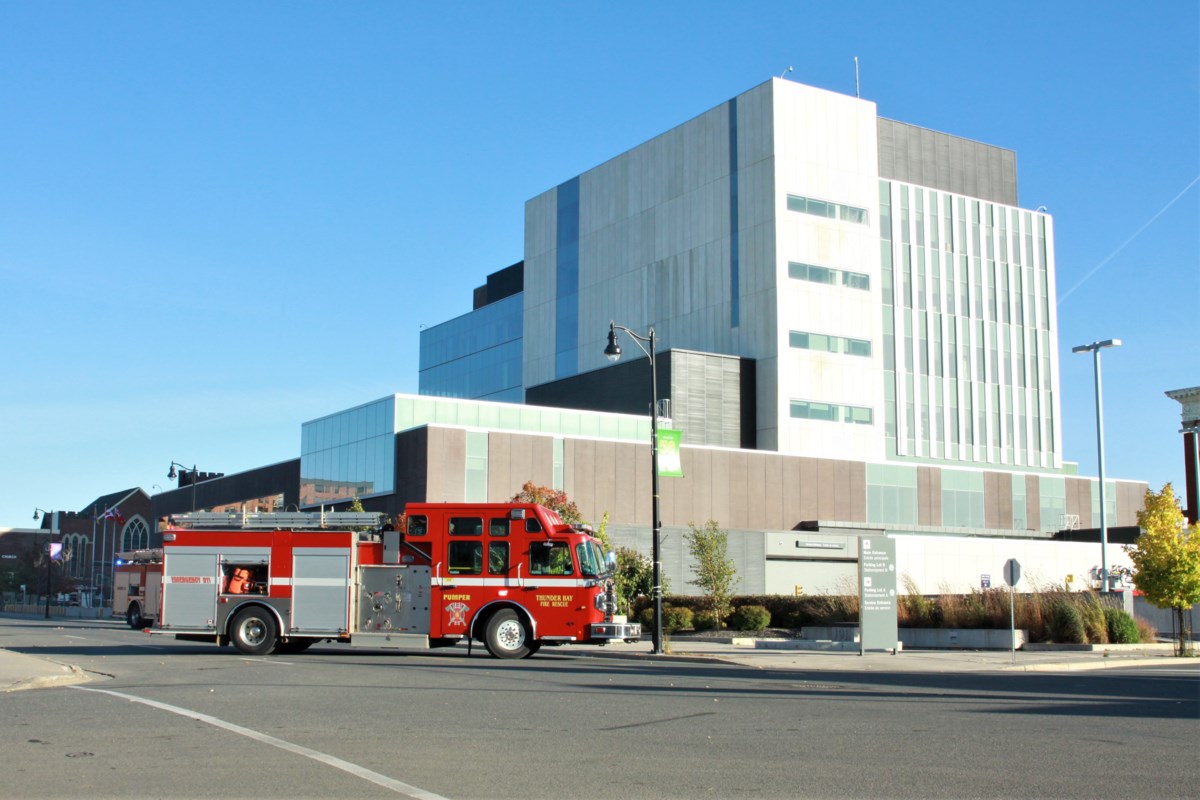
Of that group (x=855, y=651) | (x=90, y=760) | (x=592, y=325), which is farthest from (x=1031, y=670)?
(x=592, y=325)

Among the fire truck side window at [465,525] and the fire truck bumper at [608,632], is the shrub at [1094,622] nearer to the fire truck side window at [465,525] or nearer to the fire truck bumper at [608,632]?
the fire truck bumper at [608,632]

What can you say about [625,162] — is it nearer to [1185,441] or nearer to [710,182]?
[710,182]

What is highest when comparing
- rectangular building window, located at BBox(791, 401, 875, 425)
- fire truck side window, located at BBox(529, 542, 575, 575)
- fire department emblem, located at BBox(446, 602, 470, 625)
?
rectangular building window, located at BBox(791, 401, 875, 425)

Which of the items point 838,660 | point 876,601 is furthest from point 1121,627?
point 838,660

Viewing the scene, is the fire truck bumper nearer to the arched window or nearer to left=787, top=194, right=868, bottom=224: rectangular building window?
left=787, top=194, right=868, bottom=224: rectangular building window

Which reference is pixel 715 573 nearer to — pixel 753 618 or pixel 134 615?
pixel 753 618

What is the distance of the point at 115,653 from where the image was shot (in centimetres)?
2823

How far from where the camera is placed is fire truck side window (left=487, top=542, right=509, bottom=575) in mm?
26062

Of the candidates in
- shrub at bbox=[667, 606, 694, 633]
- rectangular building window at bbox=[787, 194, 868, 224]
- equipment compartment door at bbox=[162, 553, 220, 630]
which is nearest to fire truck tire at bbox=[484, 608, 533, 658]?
equipment compartment door at bbox=[162, 553, 220, 630]

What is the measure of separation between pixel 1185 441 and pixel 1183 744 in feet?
167

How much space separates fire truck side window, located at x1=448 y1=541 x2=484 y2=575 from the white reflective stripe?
5.4 inches

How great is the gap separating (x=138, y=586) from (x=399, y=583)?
9.39 meters

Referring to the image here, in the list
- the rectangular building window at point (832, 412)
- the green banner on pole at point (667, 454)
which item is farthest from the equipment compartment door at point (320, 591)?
the rectangular building window at point (832, 412)

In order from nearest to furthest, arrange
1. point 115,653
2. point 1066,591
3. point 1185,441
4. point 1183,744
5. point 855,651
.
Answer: point 1183,744 < point 115,653 < point 855,651 < point 1066,591 < point 1185,441
